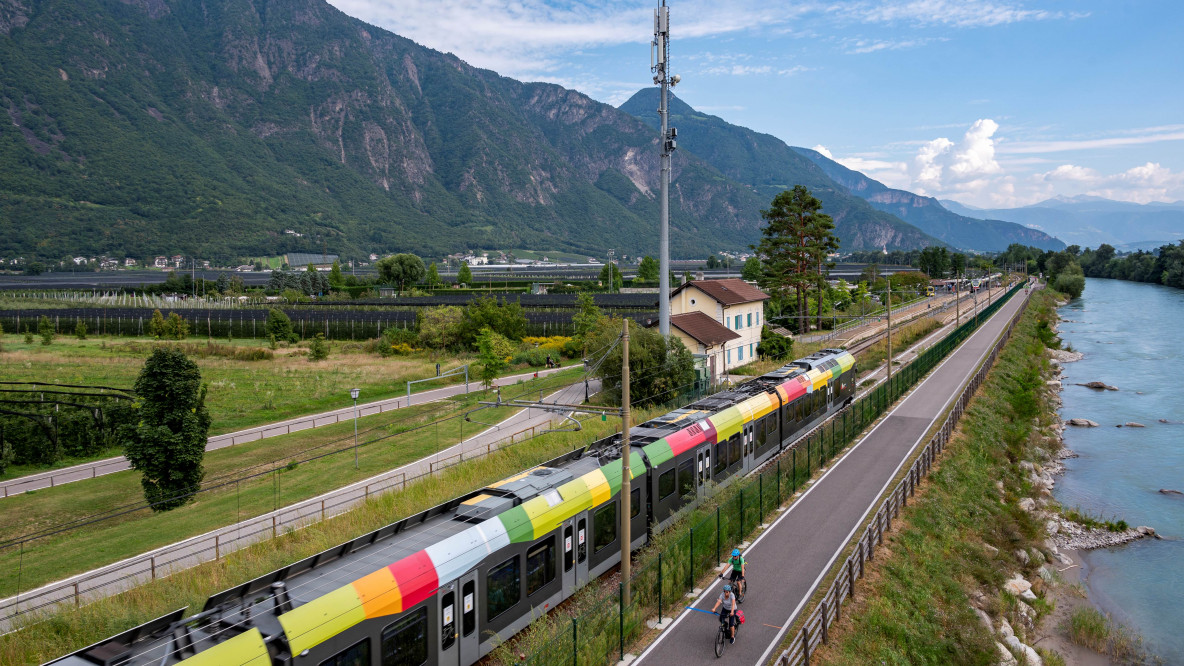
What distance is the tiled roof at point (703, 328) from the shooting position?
5000 centimetres

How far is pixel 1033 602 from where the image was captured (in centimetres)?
2441

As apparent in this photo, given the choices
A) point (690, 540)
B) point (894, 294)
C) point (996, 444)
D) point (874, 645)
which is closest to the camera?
point (874, 645)

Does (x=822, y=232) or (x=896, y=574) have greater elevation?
(x=822, y=232)

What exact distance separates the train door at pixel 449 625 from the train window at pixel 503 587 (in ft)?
3.20

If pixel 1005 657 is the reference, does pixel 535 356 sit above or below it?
above

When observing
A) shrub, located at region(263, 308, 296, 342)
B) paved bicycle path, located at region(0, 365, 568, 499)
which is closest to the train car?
paved bicycle path, located at region(0, 365, 568, 499)

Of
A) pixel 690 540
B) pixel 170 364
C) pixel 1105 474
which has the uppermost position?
pixel 170 364

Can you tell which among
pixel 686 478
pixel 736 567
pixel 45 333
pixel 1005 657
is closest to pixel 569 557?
pixel 736 567

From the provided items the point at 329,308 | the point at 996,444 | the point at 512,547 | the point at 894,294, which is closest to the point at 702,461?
the point at 512,547

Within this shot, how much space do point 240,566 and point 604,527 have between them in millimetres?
9665

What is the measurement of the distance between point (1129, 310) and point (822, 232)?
89.1m

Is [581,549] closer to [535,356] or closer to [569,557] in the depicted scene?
[569,557]

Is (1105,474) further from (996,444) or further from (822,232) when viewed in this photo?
(822,232)

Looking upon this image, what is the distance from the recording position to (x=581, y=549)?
17.9 meters
